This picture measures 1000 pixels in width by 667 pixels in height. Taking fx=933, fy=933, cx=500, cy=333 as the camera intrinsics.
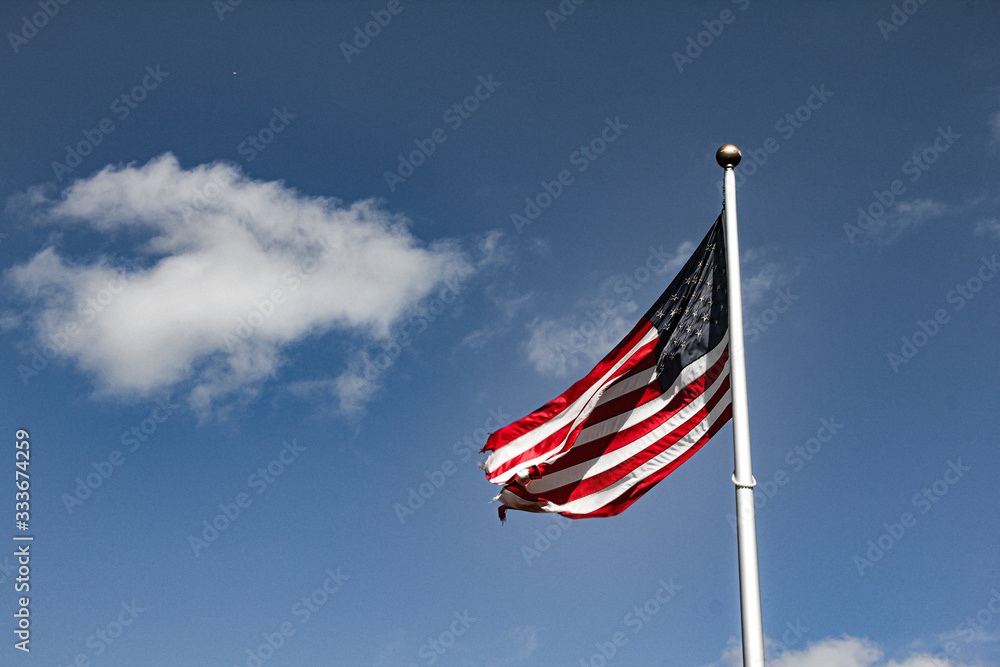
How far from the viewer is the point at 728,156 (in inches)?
520

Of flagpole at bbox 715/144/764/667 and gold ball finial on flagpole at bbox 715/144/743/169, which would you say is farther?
gold ball finial on flagpole at bbox 715/144/743/169

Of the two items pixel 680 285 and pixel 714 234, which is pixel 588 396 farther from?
pixel 714 234

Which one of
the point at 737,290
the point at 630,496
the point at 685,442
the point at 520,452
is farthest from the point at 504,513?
the point at 737,290

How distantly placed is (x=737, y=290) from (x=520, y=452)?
388 cm

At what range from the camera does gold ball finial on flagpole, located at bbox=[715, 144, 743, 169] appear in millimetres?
Result: 13211

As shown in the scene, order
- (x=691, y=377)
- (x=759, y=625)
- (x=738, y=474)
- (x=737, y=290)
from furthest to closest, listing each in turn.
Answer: (x=691, y=377), (x=737, y=290), (x=738, y=474), (x=759, y=625)

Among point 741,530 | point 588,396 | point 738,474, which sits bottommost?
point 741,530

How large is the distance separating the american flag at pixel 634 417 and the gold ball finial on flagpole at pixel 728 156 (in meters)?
0.78

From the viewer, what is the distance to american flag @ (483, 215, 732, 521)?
1331 centimetres

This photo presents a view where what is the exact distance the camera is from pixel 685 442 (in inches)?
523

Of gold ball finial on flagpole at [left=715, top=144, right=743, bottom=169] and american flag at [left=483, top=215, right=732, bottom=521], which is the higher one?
gold ball finial on flagpole at [left=715, top=144, right=743, bottom=169]

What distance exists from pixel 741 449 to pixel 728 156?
167 inches

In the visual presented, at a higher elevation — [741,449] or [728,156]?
[728,156]

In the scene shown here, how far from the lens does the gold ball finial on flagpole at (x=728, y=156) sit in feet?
43.3
